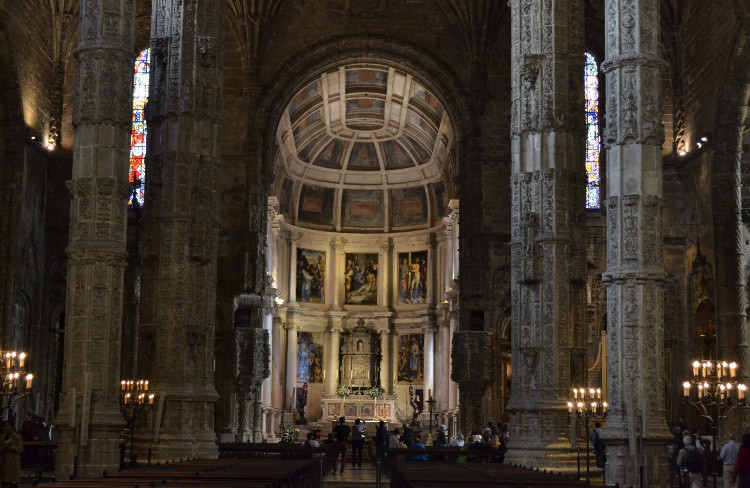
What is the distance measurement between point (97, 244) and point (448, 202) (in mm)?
34834

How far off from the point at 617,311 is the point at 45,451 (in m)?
15.1

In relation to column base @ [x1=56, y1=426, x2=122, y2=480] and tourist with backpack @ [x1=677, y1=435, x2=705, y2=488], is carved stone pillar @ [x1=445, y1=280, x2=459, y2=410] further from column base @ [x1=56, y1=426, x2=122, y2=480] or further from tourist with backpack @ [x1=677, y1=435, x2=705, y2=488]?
column base @ [x1=56, y1=426, x2=122, y2=480]

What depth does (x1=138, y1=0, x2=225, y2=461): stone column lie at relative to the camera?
21.8m

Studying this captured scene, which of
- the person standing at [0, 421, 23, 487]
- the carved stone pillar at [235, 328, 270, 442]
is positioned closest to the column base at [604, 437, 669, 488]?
the person standing at [0, 421, 23, 487]

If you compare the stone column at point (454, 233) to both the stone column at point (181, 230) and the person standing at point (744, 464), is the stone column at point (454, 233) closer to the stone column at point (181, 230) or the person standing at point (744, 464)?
the stone column at point (181, 230)

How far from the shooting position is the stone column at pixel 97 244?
15727 mm

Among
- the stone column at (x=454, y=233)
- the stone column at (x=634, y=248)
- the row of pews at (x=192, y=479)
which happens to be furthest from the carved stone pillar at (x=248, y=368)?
the stone column at (x=634, y=248)

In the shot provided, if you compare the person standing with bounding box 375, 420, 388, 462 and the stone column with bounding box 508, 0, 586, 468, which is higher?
the stone column with bounding box 508, 0, 586, 468

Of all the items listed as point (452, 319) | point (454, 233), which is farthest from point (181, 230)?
point (454, 233)

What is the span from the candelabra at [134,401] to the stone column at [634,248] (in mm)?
8530

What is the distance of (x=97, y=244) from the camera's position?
52.4 feet

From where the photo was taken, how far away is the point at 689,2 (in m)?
36.9

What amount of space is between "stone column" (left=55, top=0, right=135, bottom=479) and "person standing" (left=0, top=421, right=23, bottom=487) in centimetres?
74

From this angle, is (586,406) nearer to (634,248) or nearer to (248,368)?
(634,248)
